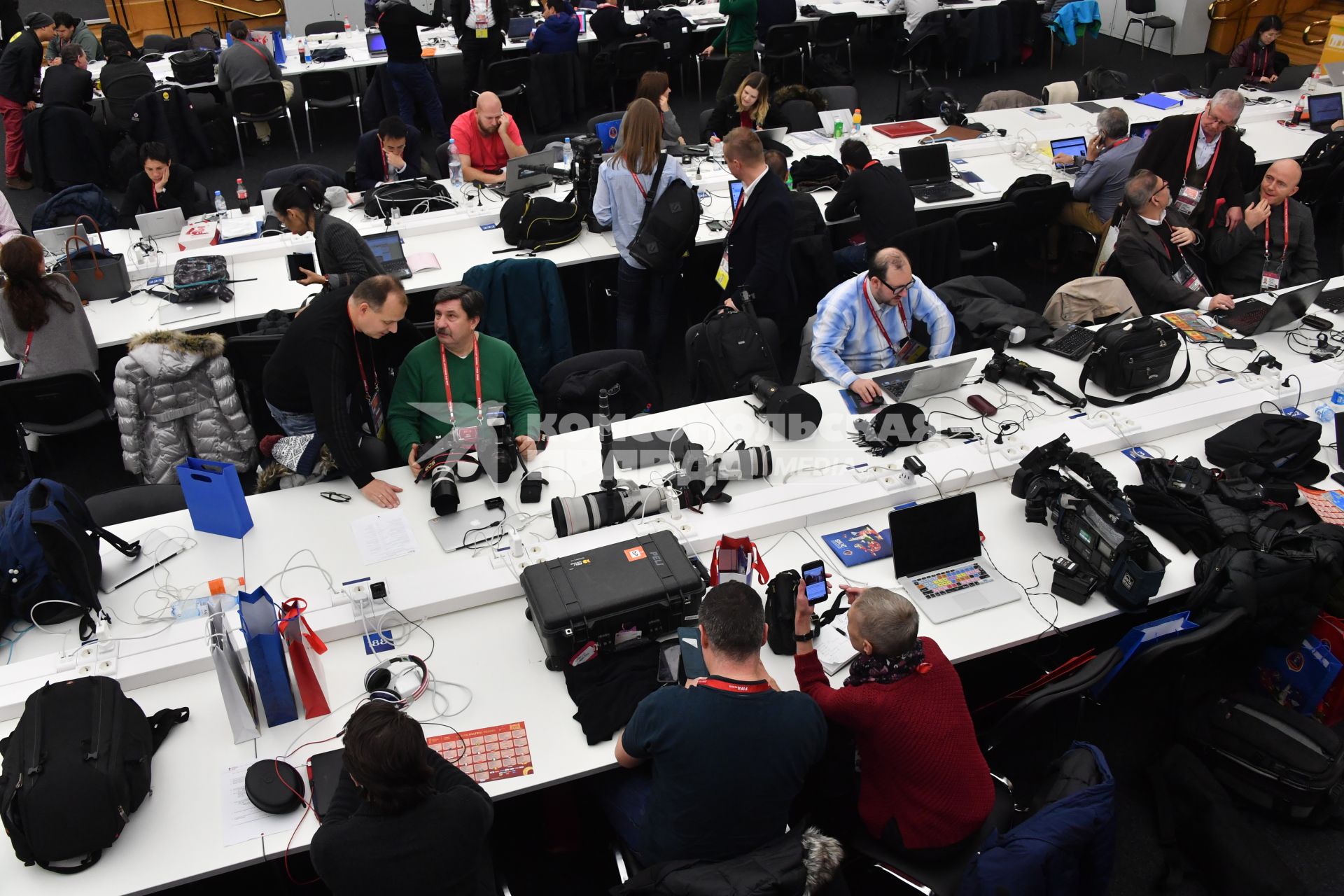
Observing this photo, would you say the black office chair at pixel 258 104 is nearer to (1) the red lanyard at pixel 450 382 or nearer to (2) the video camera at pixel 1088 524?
(1) the red lanyard at pixel 450 382

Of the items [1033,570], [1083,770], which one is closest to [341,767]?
[1083,770]

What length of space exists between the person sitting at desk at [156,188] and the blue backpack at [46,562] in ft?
10.8

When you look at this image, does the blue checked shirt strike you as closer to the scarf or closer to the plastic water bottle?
the scarf

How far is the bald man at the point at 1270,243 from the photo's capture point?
5336 millimetres

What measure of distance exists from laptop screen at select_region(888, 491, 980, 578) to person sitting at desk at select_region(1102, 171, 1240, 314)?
7.80ft

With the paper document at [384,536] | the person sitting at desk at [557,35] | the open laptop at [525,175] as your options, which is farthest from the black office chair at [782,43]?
the paper document at [384,536]

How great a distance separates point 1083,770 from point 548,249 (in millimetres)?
3999

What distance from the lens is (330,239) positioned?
4.85 m

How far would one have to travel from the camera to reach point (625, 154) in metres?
5.17

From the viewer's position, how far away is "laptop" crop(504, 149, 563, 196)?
6203mm

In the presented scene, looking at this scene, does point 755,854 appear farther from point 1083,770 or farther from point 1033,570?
point 1033,570

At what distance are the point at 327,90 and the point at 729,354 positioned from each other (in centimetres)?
607

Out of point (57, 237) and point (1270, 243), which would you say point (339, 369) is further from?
point (1270, 243)

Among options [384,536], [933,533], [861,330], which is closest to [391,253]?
[384,536]
